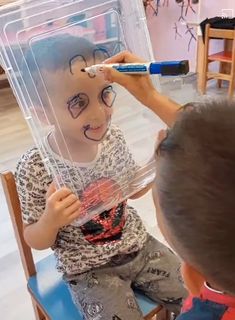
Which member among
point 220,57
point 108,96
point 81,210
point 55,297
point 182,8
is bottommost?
point 220,57

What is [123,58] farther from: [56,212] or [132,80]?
[56,212]

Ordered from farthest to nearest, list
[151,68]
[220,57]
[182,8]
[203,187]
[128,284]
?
1. [182,8]
2. [220,57]
3. [128,284]
4. [151,68]
5. [203,187]

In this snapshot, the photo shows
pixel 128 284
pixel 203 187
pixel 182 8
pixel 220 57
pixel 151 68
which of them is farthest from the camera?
pixel 182 8

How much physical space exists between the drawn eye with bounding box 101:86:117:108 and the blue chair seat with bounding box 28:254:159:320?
13.7 inches

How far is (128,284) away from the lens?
77cm

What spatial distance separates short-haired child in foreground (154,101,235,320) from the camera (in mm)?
374

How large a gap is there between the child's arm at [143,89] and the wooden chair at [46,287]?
0.86 ft

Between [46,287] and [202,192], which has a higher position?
[202,192]

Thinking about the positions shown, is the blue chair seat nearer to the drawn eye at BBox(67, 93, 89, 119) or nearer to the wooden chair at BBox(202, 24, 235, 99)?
the drawn eye at BBox(67, 93, 89, 119)

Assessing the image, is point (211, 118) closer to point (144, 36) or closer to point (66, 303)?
point (144, 36)

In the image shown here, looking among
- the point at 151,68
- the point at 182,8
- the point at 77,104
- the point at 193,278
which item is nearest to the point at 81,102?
the point at 77,104

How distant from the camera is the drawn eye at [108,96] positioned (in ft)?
2.22

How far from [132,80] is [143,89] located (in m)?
0.03

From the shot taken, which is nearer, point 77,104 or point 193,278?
point 193,278
